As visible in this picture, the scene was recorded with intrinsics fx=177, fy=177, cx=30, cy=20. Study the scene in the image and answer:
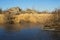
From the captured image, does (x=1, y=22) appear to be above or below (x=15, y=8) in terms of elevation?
below

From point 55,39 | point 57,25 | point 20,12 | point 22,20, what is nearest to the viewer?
point 55,39

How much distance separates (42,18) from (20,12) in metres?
4.87

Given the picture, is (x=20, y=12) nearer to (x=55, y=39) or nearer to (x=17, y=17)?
(x=17, y=17)

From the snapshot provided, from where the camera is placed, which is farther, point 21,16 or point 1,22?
point 21,16

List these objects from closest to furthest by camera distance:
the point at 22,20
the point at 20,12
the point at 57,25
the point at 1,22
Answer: the point at 57,25 → the point at 1,22 → the point at 22,20 → the point at 20,12

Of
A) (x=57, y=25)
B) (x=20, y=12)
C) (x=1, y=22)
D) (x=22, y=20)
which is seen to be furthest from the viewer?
(x=20, y=12)

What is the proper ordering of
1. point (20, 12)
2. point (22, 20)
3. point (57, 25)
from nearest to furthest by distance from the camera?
point (57, 25) < point (22, 20) < point (20, 12)

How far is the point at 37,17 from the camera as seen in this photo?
3450 cm

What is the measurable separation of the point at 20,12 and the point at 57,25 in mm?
16180

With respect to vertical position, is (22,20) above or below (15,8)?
below

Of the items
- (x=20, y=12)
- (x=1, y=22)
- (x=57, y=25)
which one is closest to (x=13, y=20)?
(x=1, y=22)

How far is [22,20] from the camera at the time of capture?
33.0 m

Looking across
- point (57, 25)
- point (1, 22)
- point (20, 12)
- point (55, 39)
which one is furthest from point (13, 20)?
point (55, 39)

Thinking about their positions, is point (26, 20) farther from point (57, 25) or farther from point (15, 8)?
point (57, 25)
